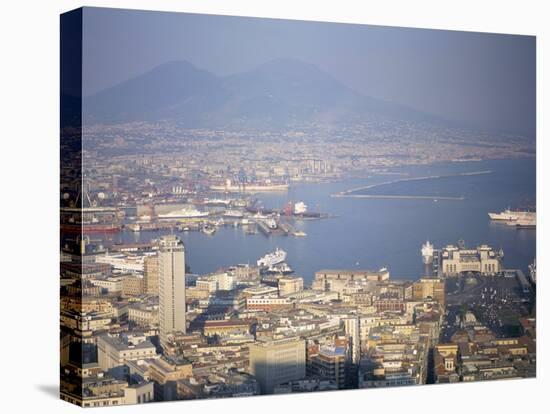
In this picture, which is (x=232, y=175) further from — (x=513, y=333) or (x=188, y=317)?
(x=513, y=333)

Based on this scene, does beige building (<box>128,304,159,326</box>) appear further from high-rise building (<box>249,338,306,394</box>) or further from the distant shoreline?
the distant shoreline

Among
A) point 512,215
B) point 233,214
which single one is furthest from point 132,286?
point 512,215

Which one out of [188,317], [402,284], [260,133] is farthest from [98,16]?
[402,284]

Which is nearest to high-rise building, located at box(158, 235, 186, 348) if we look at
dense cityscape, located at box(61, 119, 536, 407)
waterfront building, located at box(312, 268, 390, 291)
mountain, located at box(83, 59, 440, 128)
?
dense cityscape, located at box(61, 119, 536, 407)

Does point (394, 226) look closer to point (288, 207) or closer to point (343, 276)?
point (343, 276)

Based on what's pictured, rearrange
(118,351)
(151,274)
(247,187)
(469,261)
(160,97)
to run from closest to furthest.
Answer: (118,351), (151,274), (160,97), (247,187), (469,261)

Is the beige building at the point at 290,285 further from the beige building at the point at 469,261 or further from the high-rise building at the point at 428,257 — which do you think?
the beige building at the point at 469,261

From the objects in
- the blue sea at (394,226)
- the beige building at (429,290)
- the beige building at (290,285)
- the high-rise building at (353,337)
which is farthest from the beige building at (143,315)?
the beige building at (429,290)
